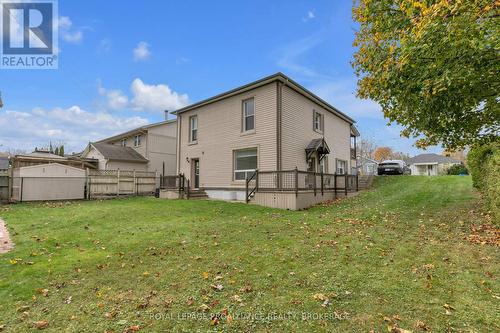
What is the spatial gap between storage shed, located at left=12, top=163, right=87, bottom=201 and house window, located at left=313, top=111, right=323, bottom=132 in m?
14.8

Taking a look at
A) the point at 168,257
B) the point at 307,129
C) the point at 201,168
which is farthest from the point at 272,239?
the point at 201,168

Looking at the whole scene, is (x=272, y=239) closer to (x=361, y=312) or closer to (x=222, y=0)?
(x=361, y=312)

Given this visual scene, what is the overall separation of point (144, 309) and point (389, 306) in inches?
123

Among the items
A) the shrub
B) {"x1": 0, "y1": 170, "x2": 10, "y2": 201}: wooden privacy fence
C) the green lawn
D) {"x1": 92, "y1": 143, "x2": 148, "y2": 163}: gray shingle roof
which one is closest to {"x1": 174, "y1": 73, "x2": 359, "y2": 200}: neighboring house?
the green lawn

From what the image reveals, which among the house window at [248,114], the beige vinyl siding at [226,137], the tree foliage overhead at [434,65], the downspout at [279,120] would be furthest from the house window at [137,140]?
the tree foliage overhead at [434,65]

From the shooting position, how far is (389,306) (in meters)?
3.53

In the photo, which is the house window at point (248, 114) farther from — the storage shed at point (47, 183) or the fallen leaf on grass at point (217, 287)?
the fallen leaf on grass at point (217, 287)

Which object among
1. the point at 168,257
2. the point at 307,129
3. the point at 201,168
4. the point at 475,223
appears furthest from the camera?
the point at 201,168

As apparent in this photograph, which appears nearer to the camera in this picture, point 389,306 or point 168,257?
point 389,306

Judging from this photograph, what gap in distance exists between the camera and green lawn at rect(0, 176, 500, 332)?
3262 millimetres

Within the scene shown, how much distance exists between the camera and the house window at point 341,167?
69.3 ft

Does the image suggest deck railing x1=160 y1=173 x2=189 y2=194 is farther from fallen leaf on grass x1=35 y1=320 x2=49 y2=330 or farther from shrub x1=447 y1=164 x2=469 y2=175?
shrub x1=447 y1=164 x2=469 y2=175

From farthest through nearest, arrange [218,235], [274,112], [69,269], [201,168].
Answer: [201,168]
[274,112]
[218,235]
[69,269]

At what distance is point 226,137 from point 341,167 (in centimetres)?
1012
